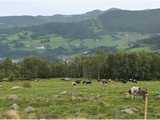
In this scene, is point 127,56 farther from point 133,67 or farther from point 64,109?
point 64,109

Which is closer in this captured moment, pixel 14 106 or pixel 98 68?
pixel 14 106

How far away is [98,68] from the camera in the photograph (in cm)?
12244

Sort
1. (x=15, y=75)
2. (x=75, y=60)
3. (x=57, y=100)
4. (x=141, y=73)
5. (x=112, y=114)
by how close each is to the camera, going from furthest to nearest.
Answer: (x=75, y=60) → (x=15, y=75) → (x=141, y=73) → (x=57, y=100) → (x=112, y=114)

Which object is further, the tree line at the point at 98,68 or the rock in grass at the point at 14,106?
the tree line at the point at 98,68

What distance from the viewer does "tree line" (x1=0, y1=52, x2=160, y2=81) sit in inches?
4641

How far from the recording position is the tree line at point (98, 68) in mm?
117875

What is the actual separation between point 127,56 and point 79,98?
83.7m

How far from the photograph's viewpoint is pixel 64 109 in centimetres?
3306

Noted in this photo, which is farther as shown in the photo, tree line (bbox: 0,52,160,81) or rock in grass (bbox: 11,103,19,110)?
tree line (bbox: 0,52,160,81)

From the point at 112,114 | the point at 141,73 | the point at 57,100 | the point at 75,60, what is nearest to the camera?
the point at 112,114

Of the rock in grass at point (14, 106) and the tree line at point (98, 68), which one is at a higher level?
the tree line at point (98, 68)

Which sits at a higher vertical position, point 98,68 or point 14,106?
point 98,68

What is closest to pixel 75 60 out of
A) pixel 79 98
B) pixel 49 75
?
pixel 49 75

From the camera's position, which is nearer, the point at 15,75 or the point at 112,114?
the point at 112,114
